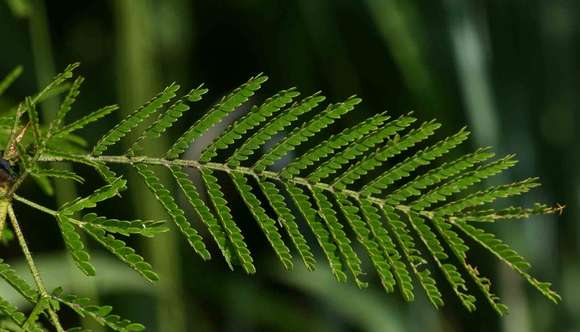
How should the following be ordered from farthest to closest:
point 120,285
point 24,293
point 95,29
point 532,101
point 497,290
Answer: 1. point 95,29
2. point 532,101
3. point 497,290
4. point 120,285
5. point 24,293

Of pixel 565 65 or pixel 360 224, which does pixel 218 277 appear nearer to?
pixel 565 65

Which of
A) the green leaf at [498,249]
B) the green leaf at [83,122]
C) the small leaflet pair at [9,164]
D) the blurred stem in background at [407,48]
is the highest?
the blurred stem in background at [407,48]

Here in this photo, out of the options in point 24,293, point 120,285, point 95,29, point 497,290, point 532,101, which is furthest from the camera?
point 95,29

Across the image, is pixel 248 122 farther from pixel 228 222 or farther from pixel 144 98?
pixel 144 98

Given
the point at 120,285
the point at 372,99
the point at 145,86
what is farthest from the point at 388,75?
the point at 120,285

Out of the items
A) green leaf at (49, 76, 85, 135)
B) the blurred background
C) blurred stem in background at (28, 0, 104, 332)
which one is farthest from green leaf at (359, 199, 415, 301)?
the blurred background

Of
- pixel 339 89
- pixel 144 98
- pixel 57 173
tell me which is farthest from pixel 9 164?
pixel 339 89

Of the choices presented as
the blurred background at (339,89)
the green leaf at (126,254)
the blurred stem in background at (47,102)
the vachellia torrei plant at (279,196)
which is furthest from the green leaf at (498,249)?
the blurred background at (339,89)

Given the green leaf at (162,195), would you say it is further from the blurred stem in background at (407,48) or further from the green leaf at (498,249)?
the blurred stem in background at (407,48)

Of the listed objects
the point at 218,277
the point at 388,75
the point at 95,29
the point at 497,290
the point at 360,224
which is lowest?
the point at 497,290
